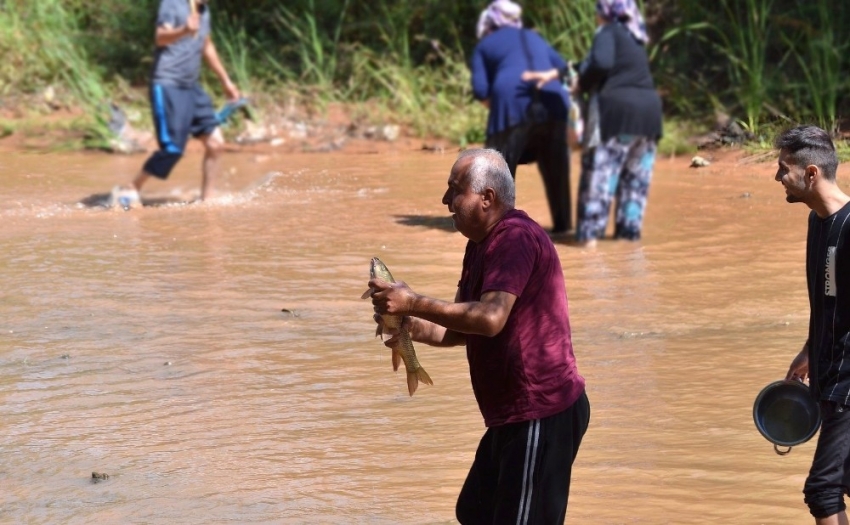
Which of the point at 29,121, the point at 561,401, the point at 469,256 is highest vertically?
the point at 469,256

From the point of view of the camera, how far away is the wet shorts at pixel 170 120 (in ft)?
31.2

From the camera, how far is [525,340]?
3.22 metres

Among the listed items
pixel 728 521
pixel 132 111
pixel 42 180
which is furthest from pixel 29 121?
pixel 728 521

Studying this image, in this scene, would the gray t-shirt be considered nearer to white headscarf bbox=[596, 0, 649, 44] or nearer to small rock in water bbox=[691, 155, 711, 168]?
white headscarf bbox=[596, 0, 649, 44]

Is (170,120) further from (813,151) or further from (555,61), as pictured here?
(813,151)

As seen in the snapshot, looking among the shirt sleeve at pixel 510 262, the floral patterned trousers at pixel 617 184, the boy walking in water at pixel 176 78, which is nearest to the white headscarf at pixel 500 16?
the floral patterned trousers at pixel 617 184

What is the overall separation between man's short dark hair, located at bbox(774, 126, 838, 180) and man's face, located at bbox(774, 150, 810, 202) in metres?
0.01

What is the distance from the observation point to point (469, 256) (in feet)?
11.1

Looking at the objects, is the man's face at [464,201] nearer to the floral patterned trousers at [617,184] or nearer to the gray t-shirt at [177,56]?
the floral patterned trousers at [617,184]

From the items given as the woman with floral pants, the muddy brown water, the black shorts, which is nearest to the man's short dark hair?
the black shorts

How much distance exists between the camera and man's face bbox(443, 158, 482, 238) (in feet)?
10.7

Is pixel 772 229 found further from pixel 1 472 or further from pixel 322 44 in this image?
pixel 322 44

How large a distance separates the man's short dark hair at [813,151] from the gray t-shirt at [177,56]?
6.51 m

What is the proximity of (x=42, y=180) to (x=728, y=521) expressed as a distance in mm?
8507
